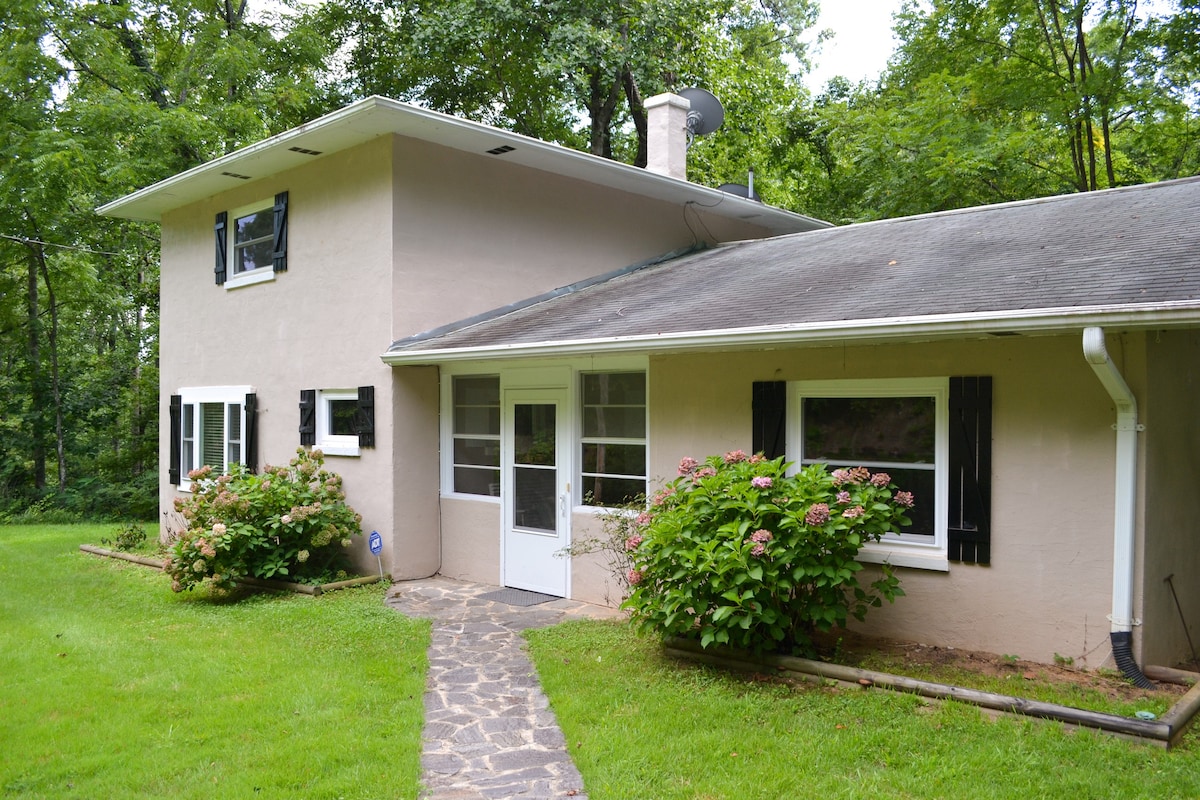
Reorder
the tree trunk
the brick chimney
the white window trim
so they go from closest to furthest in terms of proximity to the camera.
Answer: the white window trim < the brick chimney < the tree trunk

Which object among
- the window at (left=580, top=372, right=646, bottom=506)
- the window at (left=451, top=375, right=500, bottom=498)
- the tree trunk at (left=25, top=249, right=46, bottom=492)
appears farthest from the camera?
the tree trunk at (left=25, top=249, right=46, bottom=492)

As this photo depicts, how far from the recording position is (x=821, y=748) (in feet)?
14.1

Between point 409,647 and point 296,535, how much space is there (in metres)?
2.81

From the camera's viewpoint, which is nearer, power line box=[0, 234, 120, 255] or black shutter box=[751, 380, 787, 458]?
black shutter box=[751, 380, 787, 458]

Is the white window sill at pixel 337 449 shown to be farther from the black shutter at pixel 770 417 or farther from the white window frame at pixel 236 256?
the black shutter at pixel 770 417

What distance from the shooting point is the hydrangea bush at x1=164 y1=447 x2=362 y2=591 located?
827cm

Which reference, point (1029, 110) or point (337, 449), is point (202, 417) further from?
point (1029, 110)

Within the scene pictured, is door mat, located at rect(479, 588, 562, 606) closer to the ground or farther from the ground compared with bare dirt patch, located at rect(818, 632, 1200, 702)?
closer to the ground

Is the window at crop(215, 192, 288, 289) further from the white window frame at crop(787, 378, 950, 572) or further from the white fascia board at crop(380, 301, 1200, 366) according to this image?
the white window frame at crop(787, 378, 950, 572)

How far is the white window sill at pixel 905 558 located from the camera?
584cm

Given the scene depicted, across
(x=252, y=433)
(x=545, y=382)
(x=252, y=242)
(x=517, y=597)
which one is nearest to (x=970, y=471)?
(x=545, y=382)

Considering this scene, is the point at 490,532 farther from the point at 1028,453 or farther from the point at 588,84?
the point at 588,84

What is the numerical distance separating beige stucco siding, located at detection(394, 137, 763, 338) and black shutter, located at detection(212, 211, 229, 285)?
3634 mm

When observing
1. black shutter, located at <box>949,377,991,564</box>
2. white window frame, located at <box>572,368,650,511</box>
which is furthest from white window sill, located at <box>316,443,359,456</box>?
black shutter, located at <box>949,377,991,564</box>
